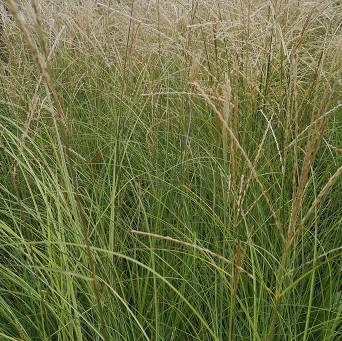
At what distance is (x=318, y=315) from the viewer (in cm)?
122

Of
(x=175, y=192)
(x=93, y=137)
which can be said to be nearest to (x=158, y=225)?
(x=175, y=192)

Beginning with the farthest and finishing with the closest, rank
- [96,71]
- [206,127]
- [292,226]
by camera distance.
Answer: [96,71] < [206,127] < [292,226]

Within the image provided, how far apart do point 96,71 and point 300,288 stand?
1.27 m

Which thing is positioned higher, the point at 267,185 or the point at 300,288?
the point at 267,185

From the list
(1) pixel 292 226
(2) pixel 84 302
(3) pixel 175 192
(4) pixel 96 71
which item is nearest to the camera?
(1) pixel 292 226

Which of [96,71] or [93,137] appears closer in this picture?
[93,137]

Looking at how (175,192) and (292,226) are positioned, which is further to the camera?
(175,192)

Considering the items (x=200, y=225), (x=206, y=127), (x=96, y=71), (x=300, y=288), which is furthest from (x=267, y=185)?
(x=96, y=71)

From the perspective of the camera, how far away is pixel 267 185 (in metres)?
1.47

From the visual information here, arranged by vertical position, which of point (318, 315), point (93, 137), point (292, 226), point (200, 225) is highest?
point (292, 226)

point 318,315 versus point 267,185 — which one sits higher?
point 267,185

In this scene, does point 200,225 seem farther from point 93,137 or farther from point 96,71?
point 96,71

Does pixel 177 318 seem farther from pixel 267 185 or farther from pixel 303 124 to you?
pixel 303 124

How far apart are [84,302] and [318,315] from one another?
0.53 meters
